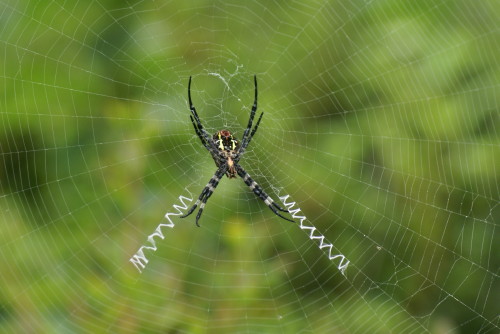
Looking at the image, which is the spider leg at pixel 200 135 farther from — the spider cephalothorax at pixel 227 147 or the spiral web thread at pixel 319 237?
the spiral web thread at pixel 319 237

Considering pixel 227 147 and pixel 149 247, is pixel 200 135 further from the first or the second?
pixel 149 247

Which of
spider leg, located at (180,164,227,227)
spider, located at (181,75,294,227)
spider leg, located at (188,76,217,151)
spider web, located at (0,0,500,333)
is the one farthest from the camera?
spider, located at (181,75,294,227)

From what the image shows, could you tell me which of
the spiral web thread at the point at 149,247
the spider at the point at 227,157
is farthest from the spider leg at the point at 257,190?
the spiral web thread at the point at 149,247

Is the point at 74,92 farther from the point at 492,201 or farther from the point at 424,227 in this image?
the point at 492,201

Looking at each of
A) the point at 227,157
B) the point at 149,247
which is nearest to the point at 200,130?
the point at 227,157

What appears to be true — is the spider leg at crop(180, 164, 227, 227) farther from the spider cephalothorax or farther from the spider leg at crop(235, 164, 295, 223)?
the spider leg at crop(235, 164, 295, 223)

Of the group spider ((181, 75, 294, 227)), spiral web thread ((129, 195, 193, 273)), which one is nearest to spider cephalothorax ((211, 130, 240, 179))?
spider ((181, 75, 294, 227))
